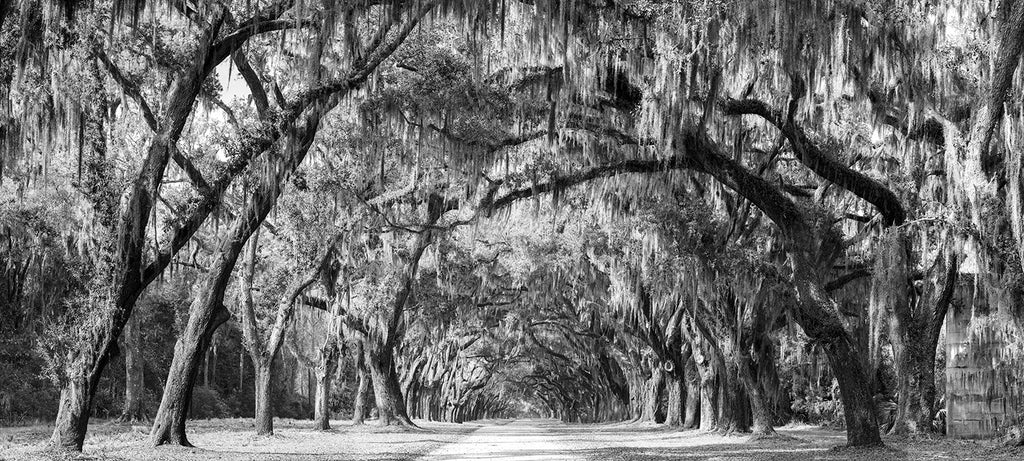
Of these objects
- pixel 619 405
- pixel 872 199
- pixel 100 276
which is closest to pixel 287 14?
pixel 100 276

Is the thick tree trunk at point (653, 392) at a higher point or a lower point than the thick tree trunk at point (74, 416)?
lower

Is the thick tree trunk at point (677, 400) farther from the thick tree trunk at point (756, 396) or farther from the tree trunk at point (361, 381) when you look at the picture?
the thick tree trunk at point (756, 396)

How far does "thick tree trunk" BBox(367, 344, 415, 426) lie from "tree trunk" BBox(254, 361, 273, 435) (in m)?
9.42

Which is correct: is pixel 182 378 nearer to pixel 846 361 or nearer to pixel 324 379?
pixel 846 361

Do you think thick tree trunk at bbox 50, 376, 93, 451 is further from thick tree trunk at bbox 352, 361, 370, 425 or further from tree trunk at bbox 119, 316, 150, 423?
thick tree trunk at bbox 352, 361, 370, 425

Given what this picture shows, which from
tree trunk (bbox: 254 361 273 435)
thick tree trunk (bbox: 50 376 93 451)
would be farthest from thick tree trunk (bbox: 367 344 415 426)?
thick tree trunk (bbox: 50 376 93 451)

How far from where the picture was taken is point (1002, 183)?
573 inches

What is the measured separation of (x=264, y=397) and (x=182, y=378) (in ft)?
20.7

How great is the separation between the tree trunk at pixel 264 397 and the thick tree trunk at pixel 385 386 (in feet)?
30.9

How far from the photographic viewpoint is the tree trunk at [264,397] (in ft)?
74.4

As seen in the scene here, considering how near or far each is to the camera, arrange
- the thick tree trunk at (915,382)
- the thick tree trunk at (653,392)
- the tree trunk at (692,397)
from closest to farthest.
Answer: the thick tree trunk at (915,382)
the tree trunk at (692,397)
the thick tree trunk at (653,392)

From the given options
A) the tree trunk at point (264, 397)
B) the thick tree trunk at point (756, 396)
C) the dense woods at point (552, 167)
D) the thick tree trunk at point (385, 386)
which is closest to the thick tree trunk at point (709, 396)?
the dense woods at point (552, 167)

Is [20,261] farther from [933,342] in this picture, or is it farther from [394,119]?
[933,342]

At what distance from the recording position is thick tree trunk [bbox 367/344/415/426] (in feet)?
108
